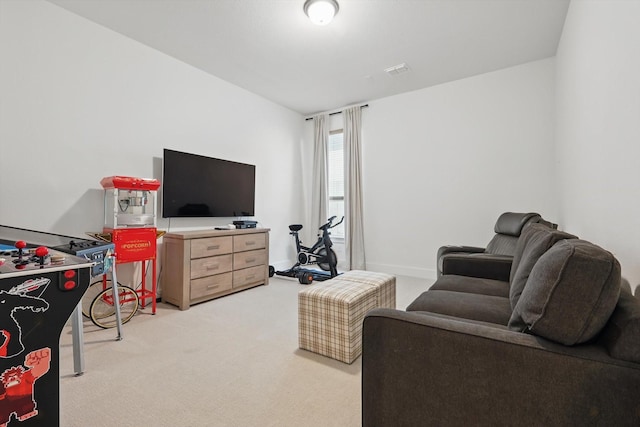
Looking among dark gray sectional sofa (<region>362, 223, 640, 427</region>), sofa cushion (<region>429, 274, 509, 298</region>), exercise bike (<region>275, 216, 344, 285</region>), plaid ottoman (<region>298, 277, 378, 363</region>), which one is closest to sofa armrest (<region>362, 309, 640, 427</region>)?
dark gray sectional sofa (<region>362, 223, 640, 427</region>)

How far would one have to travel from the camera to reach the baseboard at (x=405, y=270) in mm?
4211

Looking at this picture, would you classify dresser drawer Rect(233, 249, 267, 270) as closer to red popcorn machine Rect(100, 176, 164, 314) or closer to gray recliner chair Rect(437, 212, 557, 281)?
red popcorn machine Rect(100, 176, 164, 314)

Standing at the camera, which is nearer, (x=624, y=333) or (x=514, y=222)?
(x=624, y=333)

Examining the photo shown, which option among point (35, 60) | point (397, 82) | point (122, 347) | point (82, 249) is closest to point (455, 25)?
point (397, 82)

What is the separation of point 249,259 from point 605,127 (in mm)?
3425

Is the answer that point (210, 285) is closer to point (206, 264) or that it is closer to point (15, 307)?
point (206, 264)

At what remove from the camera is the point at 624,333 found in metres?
0.77

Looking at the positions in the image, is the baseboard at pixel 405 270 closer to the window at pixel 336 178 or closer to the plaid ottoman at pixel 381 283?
the window at pixel 336 178

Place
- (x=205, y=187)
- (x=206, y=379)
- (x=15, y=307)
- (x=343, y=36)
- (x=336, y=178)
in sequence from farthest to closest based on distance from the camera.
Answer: (x=336, y=178)
(x=205, y=187)
(x=343, y=36)
(x=206, y=379)
(x=15, y=307)

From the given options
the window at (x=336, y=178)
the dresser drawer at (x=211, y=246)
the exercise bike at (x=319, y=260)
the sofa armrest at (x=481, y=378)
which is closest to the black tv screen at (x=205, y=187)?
the dresser drawer at (x=211, y=246)

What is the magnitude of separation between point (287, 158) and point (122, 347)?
369 cm

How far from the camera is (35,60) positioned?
2.43m

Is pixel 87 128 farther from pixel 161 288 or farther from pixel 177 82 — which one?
pixel 161 288

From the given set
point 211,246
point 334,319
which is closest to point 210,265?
point 211,246
